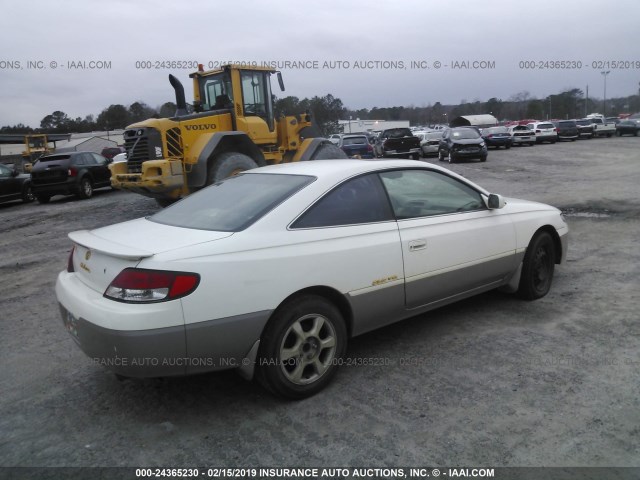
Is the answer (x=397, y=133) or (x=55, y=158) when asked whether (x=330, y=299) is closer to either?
(x=55, y=158)

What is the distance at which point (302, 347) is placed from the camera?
3312 millimetres

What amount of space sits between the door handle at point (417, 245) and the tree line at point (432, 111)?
5652 cm

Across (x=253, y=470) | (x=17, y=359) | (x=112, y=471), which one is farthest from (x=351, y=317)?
(x=17, y=359)

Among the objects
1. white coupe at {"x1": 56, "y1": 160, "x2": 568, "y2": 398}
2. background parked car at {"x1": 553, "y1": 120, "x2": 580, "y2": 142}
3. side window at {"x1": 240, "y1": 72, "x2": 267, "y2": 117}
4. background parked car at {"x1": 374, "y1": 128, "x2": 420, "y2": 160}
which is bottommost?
white coupe at {"x1": 56, "y1": 160, "x2": 568, "y2": 398}

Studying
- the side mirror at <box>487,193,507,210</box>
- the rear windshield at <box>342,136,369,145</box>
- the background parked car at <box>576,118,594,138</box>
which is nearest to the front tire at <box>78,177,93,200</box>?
the rear windshield at <box>342,136,369,145</box>

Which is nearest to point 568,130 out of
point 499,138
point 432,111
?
point 499,138

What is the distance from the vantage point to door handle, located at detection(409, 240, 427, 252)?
3860 millimetres

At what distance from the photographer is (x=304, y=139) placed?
40.5ft

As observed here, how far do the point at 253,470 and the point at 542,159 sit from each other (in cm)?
2255

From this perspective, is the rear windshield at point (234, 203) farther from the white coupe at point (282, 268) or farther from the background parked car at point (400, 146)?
the background parked car at point (400, 146)

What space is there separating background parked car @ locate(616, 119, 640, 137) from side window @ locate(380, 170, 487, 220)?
1571 inches

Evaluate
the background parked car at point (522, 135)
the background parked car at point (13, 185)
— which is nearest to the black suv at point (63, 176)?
the background parked car at point (13, 185)

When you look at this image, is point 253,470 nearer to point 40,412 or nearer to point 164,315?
point 164,315

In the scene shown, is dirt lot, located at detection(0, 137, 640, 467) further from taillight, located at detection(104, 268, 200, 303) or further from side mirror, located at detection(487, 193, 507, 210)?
side mirror, located at detection(487, 193, 507, 210)
